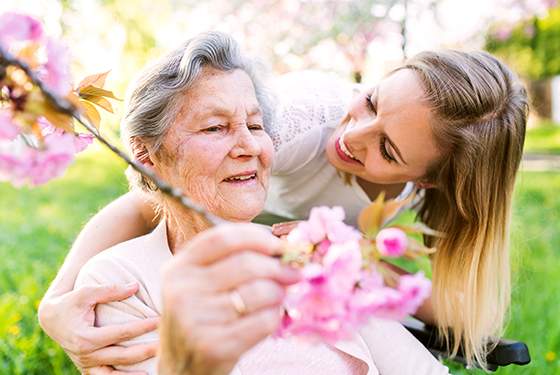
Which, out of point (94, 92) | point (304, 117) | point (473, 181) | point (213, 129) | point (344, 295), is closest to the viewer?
point (344, 295)

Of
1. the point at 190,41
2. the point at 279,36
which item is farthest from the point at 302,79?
the point at 279,36

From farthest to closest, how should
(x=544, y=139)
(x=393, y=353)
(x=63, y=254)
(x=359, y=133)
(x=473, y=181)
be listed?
1. (x=544, y=139)
2. (x=63, y=254)
3. (x=473, y=181)
4. (x=359, y=133)
5. (x=393, y=353)

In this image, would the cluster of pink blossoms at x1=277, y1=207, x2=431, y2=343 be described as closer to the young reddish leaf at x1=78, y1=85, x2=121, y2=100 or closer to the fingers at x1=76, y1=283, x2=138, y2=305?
the young reddish leaf at x1=78, y1=85, x2=121, y2=100

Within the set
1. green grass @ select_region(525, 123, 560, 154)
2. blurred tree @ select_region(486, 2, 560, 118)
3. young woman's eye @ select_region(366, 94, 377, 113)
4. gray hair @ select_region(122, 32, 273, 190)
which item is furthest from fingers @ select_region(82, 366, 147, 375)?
blurred tree @ select_region(486, 2, 560, 118)

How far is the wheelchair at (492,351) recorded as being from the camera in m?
2.24

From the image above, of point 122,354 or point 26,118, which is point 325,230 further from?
point 122,354

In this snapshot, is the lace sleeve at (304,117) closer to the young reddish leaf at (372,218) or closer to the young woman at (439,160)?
the young woman at (439,160)

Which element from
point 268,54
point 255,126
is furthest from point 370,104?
point 268,54

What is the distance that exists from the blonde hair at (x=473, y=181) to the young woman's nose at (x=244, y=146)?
67 cm

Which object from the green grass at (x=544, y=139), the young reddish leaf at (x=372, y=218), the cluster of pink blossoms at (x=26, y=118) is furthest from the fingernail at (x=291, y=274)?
the green grass at (x=544, y=139)

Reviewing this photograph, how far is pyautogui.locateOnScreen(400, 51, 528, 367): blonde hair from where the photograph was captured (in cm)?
236

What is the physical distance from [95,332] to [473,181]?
4.26ft

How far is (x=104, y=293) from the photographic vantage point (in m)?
1.89

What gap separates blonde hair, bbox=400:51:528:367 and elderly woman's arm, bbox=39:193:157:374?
3.43 feet
